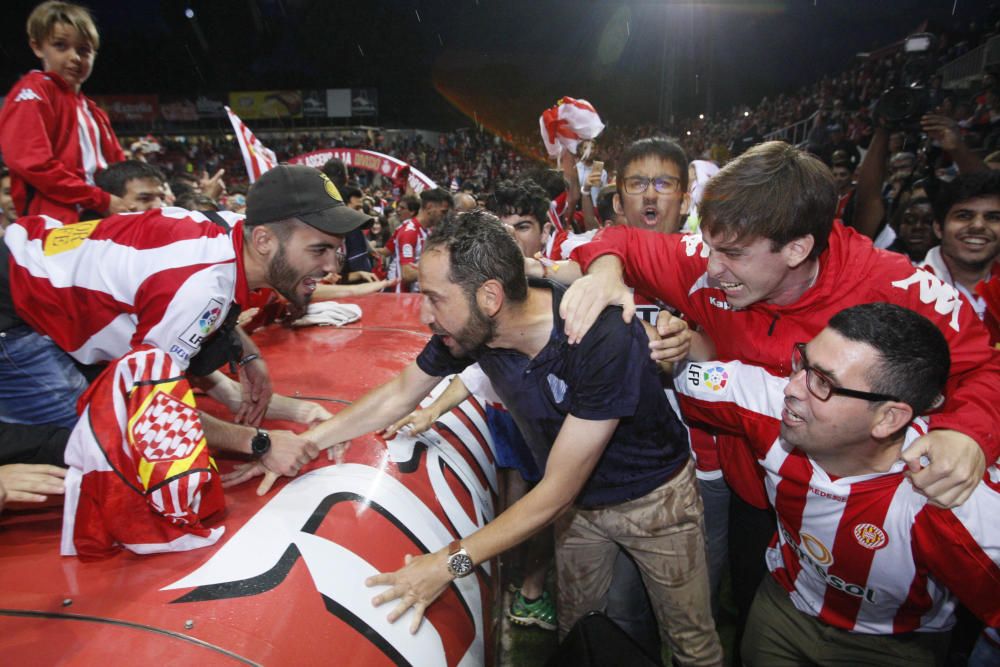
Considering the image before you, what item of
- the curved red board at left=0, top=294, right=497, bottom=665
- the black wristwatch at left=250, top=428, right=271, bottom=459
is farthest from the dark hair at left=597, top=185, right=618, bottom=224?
the black wristwatch at left=250, top=428, right=271, bottom=459

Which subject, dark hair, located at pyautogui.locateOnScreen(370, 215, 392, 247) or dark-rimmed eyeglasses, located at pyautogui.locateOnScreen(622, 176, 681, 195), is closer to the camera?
dark-rimmed eyeglasses, located at pyautogui.locateOnScreen(622, 176, 681, 195)

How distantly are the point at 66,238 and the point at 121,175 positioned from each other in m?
1.41

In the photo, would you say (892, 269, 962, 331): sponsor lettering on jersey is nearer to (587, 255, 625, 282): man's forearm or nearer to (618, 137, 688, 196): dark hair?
(587, 255, 625, 282): man's forearm

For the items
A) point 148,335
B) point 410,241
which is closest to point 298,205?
point 148,335

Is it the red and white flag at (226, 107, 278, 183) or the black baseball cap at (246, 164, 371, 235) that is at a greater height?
the red and white flag at (226, 107, 278, 183)

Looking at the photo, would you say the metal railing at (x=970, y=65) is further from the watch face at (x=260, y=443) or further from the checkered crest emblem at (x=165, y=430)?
the checkered crest emblem at (x=165, y=430)

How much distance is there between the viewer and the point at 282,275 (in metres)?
2.28

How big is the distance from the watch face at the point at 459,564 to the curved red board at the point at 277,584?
0.15 m

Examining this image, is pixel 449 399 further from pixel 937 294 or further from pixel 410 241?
pixel 410 241

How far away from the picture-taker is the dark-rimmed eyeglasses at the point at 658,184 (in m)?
2.91

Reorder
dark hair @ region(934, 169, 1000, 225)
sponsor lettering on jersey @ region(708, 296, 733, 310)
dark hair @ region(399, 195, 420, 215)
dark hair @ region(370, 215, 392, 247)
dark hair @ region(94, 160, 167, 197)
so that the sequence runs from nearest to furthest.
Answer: sponsor lettering on jersey @ region(708, 296, 733, 310) → dark hair @ region(934, 169, 1000, 225) → dark hair @ region(94, 160, 167, 197) → dark hair @ region(399, 195, 420, 215) → dark hair @ region(370, 215, 392, 247)

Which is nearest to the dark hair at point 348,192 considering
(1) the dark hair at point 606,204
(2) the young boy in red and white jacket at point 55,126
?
(1) the dark hair at point 606,204

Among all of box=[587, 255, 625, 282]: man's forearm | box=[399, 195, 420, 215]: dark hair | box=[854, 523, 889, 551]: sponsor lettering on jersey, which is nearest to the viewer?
box=[854, 523, 889, 551]: sponsor lettering on jersey

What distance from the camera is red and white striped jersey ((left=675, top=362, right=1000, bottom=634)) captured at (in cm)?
153
